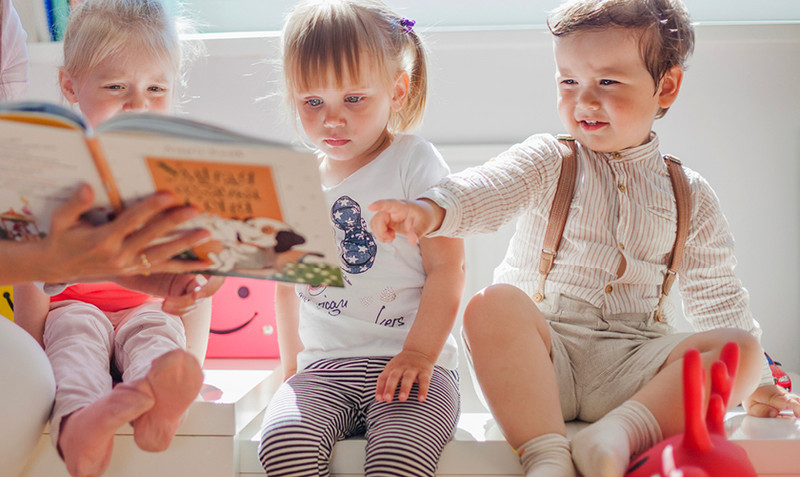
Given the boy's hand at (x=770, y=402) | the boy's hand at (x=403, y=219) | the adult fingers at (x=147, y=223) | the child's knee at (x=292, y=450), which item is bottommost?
the boy's hand at (x=770, y=402)

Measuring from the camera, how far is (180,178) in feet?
2.19

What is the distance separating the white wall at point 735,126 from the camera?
1.38 m

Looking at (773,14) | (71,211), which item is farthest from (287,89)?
(773,14)

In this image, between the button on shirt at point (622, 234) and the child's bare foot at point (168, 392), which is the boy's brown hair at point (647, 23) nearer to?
the button on shirt at point (622, 234)

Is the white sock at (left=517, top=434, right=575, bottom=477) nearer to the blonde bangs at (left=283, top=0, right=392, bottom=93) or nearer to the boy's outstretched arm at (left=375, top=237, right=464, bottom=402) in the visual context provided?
the boy's outstretched arm at (left=375, top=237, right=464, bottom=402)

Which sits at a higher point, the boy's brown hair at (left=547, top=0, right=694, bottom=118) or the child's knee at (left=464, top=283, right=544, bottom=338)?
the boy's brown hair at (left=547, top=0, right=694, bottom=118)

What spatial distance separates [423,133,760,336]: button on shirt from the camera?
3.46ft

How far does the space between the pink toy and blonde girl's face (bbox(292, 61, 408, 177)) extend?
1.74 ft

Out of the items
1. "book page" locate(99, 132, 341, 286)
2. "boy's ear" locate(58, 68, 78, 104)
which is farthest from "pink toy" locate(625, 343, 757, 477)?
"boy's ear" locate(58, 68, 78, 104)

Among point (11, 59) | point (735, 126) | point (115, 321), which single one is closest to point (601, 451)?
point (115, 321)

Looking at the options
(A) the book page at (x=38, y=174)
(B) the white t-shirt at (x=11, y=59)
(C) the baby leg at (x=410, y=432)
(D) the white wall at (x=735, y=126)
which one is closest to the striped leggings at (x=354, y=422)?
(C) the baby leg at (x=410, y=432)

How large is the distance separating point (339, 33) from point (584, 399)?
23.6 inches

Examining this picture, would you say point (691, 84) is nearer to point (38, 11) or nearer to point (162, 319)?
point (162, 319)

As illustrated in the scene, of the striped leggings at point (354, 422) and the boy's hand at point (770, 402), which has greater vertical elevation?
the striped leggings at point (354, 422)
